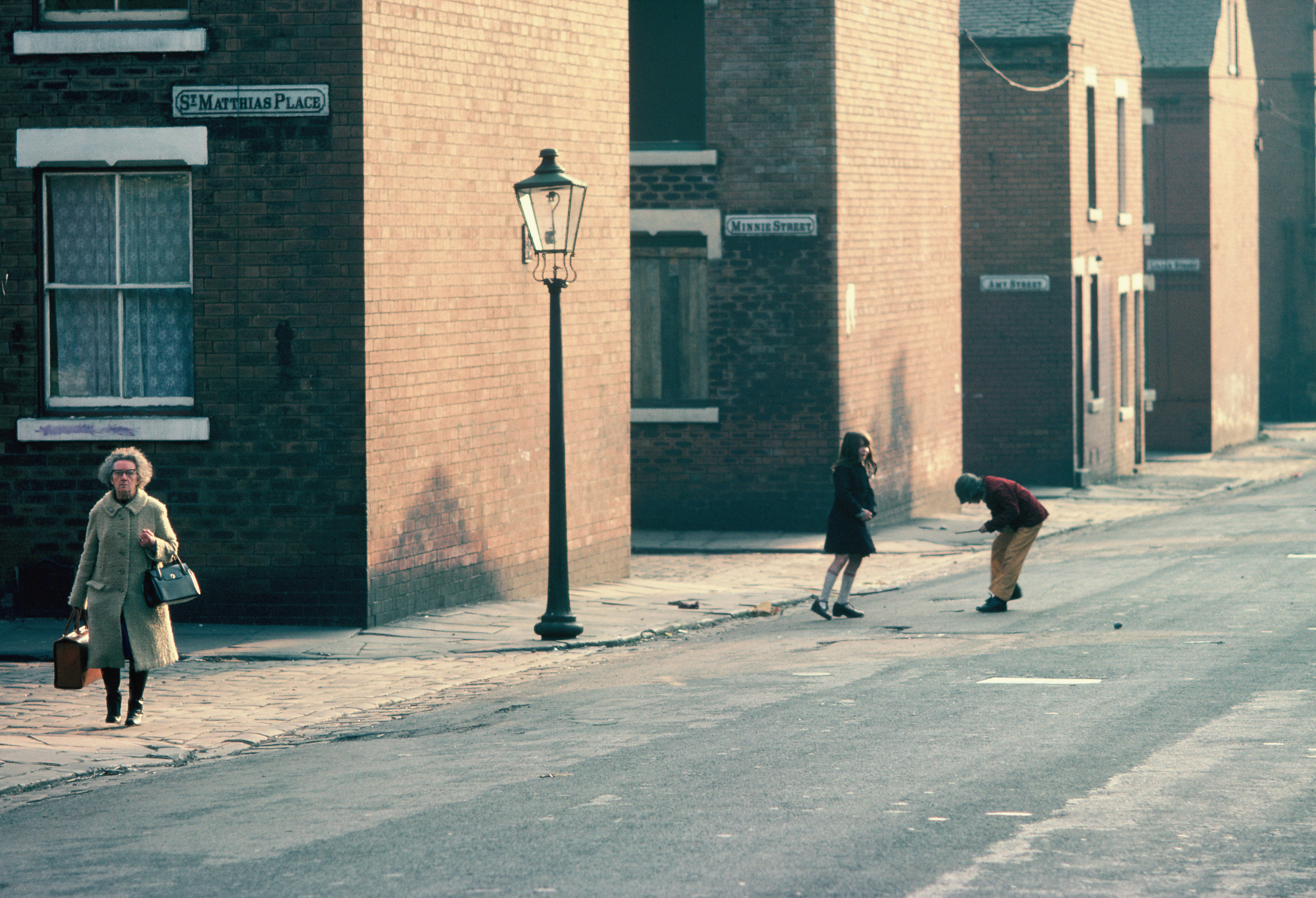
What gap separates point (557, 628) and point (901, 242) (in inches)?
404

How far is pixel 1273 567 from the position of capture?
17.0m

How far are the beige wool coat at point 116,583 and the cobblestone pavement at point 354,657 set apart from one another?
47 cm

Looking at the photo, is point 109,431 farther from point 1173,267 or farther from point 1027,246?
point 1173,267

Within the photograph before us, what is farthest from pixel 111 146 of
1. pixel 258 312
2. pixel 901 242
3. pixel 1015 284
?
pixel 1015 284

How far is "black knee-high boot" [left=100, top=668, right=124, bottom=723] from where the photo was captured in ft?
33.7

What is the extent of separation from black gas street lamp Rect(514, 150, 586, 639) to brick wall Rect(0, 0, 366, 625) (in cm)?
132

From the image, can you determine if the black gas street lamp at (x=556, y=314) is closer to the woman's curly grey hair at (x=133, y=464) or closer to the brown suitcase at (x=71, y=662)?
the woman's curly grey hair at (x=133, y=464)

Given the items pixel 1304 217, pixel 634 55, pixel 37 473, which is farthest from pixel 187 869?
pixel 1304 217

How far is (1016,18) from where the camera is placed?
26.3 m

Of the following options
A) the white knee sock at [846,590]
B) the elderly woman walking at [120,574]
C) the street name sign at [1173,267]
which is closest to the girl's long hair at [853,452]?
the white knee sock at [846,590]

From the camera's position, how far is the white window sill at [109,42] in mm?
13516

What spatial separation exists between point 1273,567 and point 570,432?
6.73 metres

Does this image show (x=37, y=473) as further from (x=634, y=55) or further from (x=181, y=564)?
(x=634, y=55)

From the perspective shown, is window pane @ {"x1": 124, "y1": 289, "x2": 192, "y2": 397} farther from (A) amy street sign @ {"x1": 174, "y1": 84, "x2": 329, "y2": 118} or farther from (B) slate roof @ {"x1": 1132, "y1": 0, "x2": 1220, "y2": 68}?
(B) slate roof @ {"x1": 1132, "y1": 0, "x2": 1220, "y2": 68}
